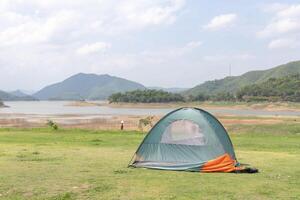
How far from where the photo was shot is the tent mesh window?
16.2 m

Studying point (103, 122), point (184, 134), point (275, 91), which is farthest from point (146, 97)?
point (184, 134)

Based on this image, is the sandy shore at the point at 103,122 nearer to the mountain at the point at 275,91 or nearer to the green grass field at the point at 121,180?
the green grass field at the point at 121,180

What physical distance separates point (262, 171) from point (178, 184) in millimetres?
3818

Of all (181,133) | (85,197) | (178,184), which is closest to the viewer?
(85,197)

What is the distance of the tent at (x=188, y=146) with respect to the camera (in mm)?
15391

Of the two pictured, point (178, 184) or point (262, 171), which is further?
point (262, 171)

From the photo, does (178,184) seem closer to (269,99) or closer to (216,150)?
(216,150)

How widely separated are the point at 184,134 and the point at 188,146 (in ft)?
1.46

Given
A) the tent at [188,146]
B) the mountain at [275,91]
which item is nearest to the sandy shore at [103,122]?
the tent at [188,146]

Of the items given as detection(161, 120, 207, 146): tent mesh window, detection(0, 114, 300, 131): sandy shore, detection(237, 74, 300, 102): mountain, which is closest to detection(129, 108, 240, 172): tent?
detection(161, 120, 207, 146): tent mesh window

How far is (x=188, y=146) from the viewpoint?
1603 cm

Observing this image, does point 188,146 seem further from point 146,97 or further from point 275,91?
point 146,97

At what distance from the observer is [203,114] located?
54.0ft

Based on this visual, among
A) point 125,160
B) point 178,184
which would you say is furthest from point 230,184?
point 125,160
